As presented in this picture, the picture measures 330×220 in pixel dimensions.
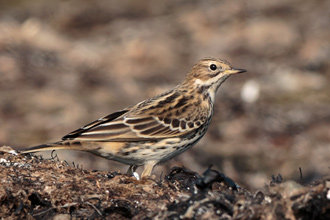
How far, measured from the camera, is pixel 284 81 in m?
16.2

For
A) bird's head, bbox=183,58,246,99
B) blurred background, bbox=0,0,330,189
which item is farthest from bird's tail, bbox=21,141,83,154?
blurred background, bbox=0,0,330,189

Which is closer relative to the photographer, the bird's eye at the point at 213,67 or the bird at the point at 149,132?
the bird at the point at 149,132

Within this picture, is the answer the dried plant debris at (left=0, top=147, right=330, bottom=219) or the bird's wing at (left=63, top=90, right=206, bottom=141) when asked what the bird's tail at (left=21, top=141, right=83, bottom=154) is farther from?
the dried plant debris at (left=0, top=147, right=330, bottom=219)

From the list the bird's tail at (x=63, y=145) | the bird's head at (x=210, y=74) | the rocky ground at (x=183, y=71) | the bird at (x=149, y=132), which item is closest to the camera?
the bird's tail at (x=63, y=145)

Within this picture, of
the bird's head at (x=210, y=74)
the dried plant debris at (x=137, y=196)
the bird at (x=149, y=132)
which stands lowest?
the dried plant debris at (x=137, y=196)

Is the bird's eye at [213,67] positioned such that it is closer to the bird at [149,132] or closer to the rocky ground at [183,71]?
the bird at [149,132]

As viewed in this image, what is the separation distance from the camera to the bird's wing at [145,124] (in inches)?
308

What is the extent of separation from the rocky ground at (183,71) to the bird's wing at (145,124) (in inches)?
116

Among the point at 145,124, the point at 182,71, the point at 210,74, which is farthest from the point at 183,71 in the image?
the point at 145,124

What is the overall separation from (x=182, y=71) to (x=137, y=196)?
11.4m

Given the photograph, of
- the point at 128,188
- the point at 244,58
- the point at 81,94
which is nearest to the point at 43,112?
the point at 81,94

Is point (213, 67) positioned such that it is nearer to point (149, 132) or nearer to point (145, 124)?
point (145, 124)

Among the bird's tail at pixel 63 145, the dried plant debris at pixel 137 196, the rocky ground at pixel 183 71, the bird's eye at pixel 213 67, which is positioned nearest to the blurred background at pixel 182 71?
the rocky ground at pixel 183 71

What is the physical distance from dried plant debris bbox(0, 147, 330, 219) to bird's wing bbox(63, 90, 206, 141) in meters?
0.89
